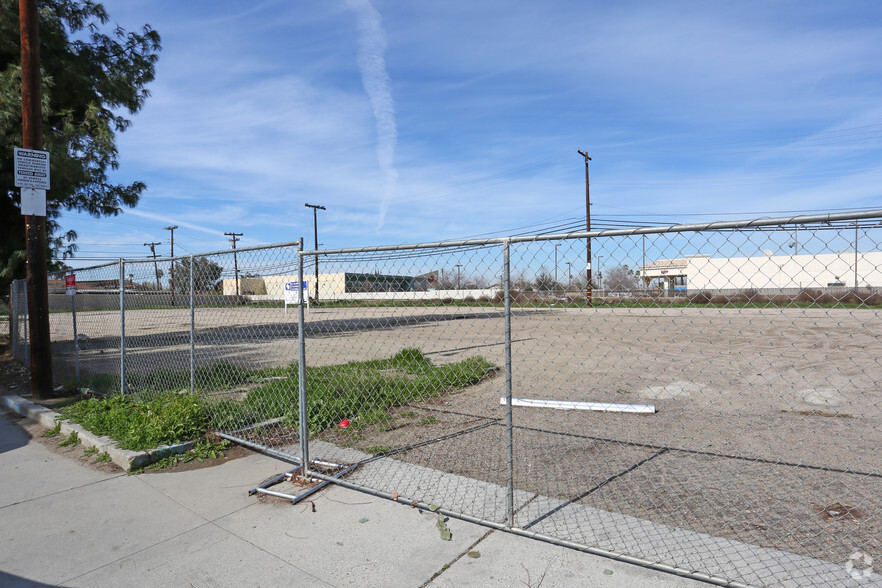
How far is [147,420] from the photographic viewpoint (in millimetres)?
5242

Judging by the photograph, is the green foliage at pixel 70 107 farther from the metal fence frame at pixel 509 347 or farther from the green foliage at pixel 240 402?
the metal fence frame at pixel 509 347

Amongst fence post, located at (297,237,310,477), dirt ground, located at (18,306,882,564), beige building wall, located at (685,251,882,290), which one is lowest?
dirt ground, located at (18,306,882,564)

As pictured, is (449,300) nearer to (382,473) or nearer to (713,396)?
(382,473)

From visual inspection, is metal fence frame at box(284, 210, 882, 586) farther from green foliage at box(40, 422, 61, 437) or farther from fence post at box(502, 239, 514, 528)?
green foliage at box(40, 422, 61, 437)

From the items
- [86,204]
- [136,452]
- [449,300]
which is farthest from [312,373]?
[86,204]

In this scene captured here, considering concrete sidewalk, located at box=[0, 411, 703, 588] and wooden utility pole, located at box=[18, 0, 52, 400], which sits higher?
wooden utility pole, located at box=[18, 0, 52, 400]

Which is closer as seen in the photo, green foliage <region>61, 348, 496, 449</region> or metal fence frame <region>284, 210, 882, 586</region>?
metal fence frame <region>284, 210, 882, 586</region>

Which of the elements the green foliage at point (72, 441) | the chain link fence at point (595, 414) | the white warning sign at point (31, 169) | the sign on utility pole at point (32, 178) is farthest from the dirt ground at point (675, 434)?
the white warning sign at point (31, 169)

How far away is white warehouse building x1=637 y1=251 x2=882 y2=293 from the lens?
247 centimetres

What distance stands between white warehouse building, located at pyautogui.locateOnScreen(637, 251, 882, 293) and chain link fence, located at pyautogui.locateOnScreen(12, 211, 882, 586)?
0.5 inches

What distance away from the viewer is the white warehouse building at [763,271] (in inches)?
97.2

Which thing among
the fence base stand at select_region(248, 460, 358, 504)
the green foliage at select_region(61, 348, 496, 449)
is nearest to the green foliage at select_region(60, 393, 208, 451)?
the green foliage at select_region(61, 348, 496, 449)

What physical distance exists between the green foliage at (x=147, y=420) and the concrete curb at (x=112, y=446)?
8 cm

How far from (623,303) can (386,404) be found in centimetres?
391
